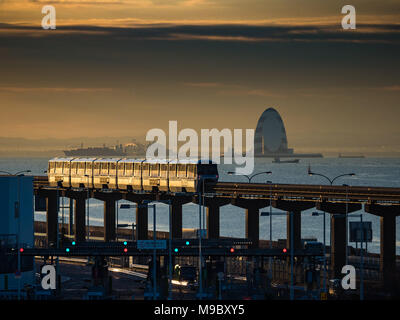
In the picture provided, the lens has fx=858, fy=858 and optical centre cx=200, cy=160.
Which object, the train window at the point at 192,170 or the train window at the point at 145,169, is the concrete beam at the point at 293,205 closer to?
the train window at the point at 192,170

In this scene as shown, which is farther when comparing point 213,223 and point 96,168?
point 96,168

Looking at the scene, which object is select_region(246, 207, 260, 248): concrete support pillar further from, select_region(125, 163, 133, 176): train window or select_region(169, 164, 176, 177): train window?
select_region(125, 163, 133, 176): train window

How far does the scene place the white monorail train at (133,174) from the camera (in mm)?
122062

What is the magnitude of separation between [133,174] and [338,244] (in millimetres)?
38539

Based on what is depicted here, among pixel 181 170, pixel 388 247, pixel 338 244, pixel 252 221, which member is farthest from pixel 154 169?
pixel 388 247

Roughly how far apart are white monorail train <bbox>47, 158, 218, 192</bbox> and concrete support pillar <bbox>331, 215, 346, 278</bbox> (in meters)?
20.6

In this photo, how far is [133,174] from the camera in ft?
443

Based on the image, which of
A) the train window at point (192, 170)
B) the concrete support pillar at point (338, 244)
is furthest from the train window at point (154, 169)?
the concrete support pillar at point (338, 244)

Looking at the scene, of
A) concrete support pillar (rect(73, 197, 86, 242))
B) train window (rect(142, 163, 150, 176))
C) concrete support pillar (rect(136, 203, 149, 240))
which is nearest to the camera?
train window (rect(142, 163, 150, 176))

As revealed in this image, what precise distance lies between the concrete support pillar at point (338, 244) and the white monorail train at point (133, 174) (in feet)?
67.5

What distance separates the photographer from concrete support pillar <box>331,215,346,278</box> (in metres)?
107

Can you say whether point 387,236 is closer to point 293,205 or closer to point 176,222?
point 293,205

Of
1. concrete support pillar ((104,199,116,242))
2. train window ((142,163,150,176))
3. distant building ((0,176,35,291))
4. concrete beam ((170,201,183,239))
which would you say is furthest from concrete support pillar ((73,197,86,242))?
distant building ((0,176,35,291))
